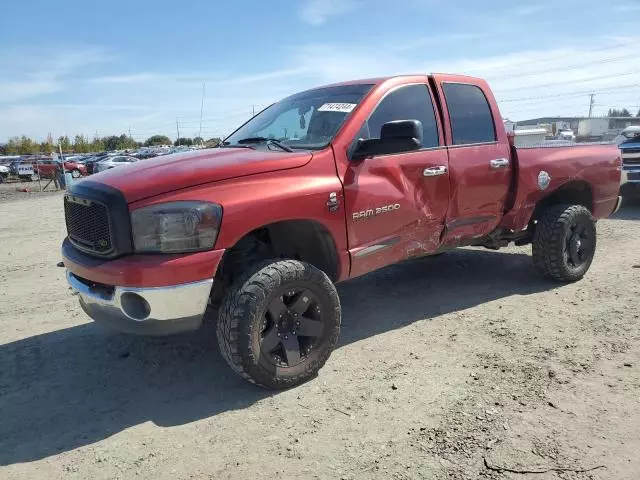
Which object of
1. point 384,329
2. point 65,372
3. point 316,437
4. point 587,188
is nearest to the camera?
point 316,437

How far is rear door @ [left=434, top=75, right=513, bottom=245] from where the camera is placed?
4449 millimetres

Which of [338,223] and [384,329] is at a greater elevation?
[338,223]

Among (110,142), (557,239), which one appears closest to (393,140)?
(557,239)

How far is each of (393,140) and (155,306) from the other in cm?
191

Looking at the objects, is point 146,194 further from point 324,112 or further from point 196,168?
point 324,112

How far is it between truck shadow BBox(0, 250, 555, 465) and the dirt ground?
1 centimetres

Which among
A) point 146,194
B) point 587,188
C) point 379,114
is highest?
point 379,114

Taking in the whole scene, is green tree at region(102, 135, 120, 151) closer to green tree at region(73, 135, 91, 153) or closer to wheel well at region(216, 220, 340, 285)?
green tree at region(73, 135, 91, 153)

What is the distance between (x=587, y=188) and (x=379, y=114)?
2.96 metres

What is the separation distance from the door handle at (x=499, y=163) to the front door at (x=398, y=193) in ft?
2.05

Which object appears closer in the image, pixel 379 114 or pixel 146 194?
pixel 146 194

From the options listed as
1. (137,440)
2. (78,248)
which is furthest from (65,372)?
(137,440)

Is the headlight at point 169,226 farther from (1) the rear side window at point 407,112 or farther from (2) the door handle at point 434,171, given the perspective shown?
(2) the door handle at point 434,171

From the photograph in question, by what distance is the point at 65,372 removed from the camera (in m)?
3.78
